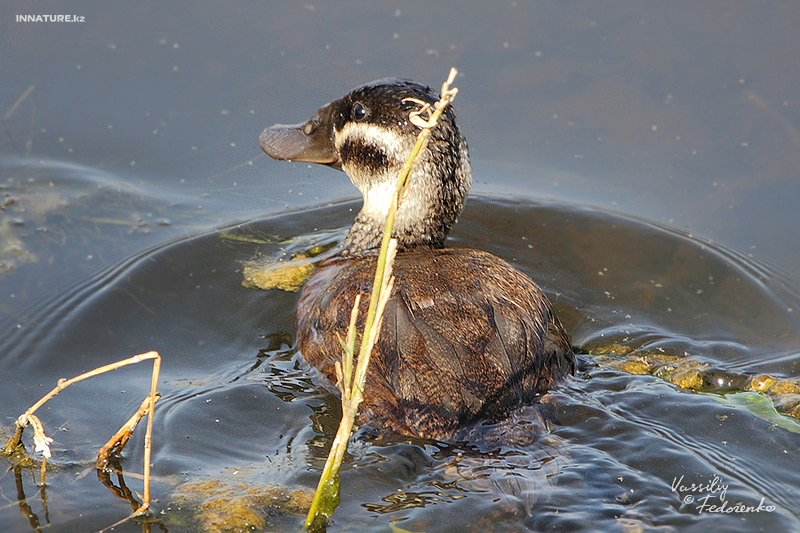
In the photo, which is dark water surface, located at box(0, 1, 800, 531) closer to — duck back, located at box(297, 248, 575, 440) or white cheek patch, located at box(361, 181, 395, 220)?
duck back, located at box(297, 248, 575, 440)

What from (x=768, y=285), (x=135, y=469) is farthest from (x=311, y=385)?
(x=768, y=285)

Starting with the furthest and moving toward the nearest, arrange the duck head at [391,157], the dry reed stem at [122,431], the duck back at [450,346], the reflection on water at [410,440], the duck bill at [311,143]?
the duck bill at [311,143] → the duck head at [391,157] → the duck back at [450,346] → the reflection on water at [410,440] → the dry reed stem at [122,431]

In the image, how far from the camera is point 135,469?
13.1 ft

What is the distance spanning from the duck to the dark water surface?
0.17m

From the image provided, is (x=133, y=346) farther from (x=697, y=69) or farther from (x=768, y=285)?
(x=697, y=69)

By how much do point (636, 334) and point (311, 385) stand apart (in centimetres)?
212

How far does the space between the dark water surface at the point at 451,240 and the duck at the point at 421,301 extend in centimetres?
17

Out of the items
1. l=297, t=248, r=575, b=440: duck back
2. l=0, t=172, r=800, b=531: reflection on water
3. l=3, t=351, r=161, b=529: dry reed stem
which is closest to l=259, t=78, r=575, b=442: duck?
l=297, t=248, r=575, b=440: duck back

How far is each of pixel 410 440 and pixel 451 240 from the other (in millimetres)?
2619

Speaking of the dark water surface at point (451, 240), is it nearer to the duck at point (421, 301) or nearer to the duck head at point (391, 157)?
the duck at point (421, 301)

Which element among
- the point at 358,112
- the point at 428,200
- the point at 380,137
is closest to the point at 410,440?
the point at 428,200

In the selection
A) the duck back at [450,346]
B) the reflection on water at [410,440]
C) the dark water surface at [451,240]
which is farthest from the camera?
the duck back at [450,346]

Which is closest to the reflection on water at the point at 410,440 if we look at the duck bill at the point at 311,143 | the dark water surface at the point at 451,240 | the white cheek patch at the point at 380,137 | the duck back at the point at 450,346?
the dark water surface at the point at 451,240

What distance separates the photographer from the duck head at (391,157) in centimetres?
518
